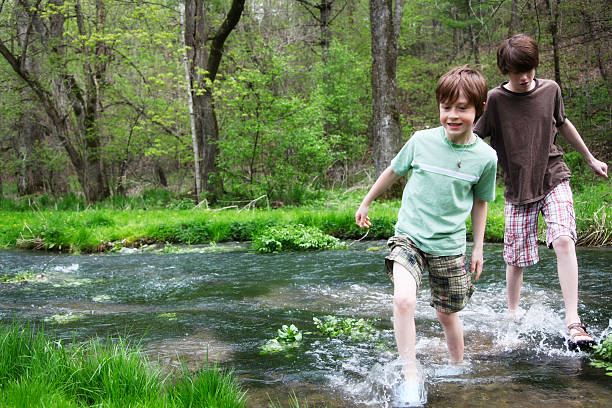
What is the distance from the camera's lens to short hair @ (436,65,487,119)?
260 centimetres

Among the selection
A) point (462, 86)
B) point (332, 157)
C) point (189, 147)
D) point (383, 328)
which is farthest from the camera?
point (189, 147)

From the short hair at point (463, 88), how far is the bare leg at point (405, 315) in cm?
95

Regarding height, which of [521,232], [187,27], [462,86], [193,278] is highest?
[187,27]

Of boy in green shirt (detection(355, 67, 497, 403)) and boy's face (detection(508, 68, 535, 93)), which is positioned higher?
boy's face (detection(508, 68, 535, 93))

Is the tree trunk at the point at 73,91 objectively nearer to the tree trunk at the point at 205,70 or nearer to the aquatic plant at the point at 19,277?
the tree trunk at the point at 205,70

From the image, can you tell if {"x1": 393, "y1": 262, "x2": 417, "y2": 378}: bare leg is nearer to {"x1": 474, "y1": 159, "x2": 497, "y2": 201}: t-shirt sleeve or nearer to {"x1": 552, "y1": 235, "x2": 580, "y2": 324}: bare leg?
{"x1": 474, "y1": 159, "x2": 497, "y2": 201}: t-shirt sleeve

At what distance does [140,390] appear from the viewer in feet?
7.76

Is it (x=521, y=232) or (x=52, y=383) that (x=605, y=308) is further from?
(x=52, y=383)

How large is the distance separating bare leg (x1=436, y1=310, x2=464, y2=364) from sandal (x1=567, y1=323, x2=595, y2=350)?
83 cm

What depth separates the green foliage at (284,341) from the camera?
11.3 ft

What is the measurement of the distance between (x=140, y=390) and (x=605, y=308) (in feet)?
12.2

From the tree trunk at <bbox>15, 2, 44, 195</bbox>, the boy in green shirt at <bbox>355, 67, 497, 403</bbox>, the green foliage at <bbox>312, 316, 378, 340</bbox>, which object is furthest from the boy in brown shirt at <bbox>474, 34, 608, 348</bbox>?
the tree trunk at <bbox>15, 2, 44, 195</bbox>

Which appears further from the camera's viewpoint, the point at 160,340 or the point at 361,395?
the point at 160,340

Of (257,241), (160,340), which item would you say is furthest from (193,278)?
(160,340)
